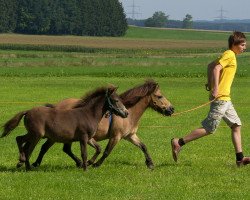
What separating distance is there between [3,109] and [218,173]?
1368cm

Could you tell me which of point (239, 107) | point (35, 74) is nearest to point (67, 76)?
point (35, 74)

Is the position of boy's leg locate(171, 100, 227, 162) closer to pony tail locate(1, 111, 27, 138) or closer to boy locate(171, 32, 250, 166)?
boy locate(171, 32, 250, 166)

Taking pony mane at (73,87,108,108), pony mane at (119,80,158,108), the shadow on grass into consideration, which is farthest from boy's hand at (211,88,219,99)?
the shadow on grass

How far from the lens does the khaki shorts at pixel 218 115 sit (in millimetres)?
12898

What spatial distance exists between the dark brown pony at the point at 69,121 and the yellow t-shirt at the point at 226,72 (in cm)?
178

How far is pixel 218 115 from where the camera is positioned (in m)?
12.9

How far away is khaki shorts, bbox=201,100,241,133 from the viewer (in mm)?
12898

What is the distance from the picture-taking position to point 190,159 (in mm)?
14273

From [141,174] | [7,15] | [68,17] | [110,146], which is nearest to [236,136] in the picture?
[141,174]

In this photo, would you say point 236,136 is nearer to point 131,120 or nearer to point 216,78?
point 216,78

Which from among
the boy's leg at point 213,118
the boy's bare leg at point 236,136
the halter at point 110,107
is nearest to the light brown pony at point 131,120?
the halter at point 110,107

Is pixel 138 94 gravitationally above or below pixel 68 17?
above

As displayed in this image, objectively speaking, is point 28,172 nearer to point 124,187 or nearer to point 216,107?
point 124,187

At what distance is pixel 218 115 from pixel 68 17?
144 m
